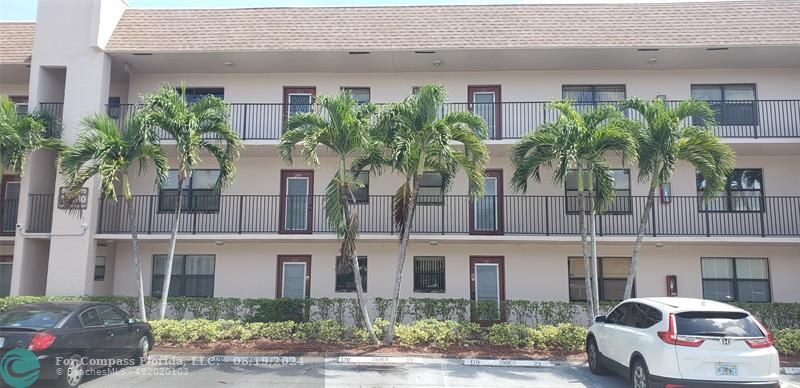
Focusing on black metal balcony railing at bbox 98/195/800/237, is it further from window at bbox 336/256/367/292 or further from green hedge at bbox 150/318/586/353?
green hedge at bbox 150/318/586/353

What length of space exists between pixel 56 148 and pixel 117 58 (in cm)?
332

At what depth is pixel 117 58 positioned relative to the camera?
1627 centimetres

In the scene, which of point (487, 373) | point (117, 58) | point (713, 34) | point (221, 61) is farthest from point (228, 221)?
point (713, 34)

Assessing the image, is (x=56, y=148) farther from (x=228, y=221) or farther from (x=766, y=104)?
(x=766, y=104)

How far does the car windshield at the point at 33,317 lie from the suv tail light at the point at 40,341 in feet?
0.90

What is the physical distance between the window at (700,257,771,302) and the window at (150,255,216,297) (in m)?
14.9

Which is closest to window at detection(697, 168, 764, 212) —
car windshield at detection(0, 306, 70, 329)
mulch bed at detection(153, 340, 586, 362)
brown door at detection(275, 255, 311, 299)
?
mulch bed at detection(153, 340, 586, 362)

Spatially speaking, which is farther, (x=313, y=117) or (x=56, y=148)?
(x=56, y=148)

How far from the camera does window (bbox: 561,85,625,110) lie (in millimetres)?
16781

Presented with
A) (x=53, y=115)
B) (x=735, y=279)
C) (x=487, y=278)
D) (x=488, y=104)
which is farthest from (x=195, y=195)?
(x=735, y=279)

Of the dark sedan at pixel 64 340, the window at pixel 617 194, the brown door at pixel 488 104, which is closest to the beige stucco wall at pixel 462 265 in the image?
the window at pixel 617 194

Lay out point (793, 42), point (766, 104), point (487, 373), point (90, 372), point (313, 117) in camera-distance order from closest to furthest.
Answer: point (90, 372) < point (487, 373) < point (313, 117) < point (793, 42) < point (766, 104)

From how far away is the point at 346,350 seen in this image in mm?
12047

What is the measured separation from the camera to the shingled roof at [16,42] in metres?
16.3
